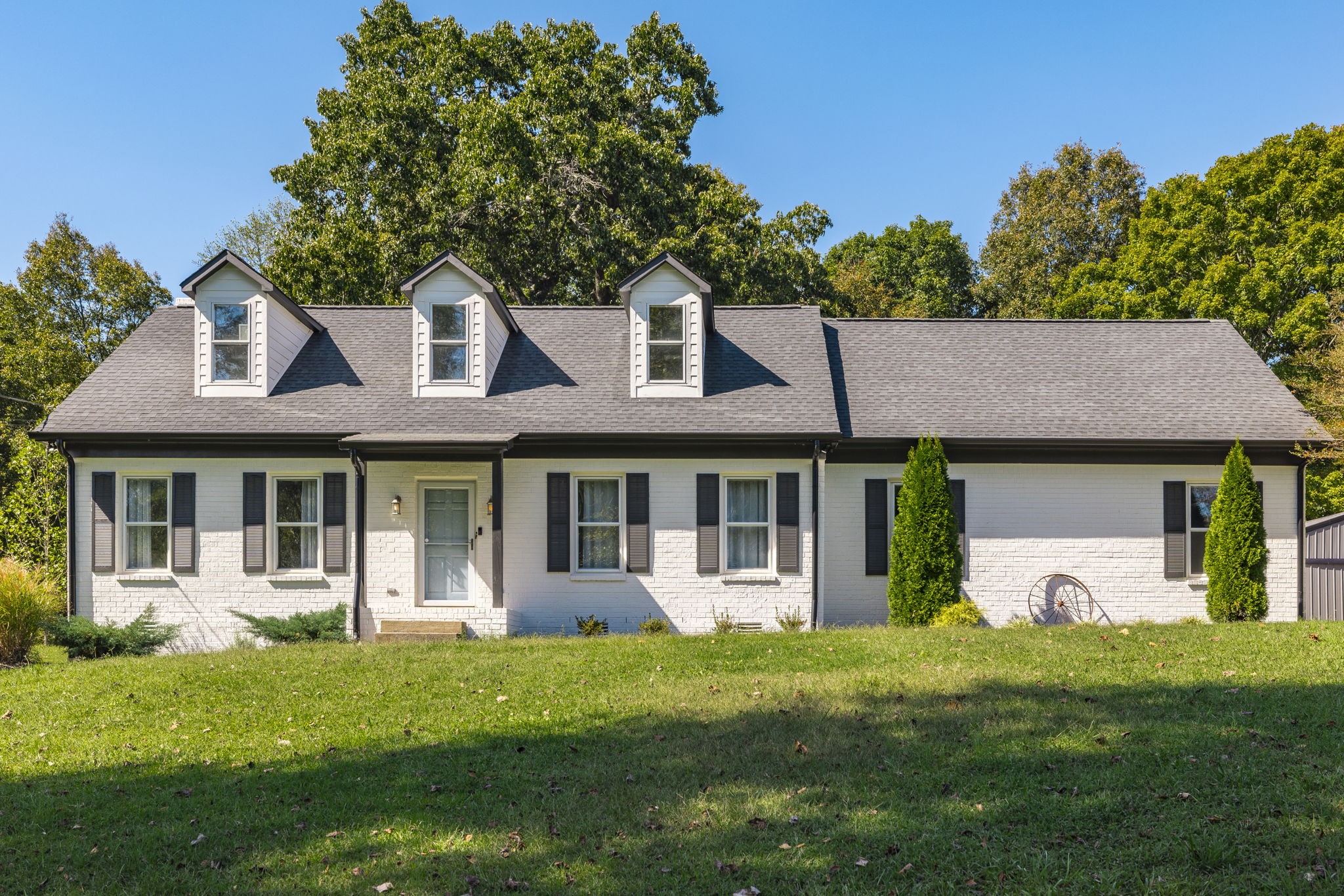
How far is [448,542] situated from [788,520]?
549cm

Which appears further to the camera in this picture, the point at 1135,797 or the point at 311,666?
the point at 311,666

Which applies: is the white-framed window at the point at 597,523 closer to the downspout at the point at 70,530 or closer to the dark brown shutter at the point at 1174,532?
the downspout at the point at 70,530

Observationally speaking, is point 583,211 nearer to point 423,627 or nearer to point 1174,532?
point 423,627

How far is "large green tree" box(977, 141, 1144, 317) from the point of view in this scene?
3045 cm

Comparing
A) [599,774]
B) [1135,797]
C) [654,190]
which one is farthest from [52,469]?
[1135,797]

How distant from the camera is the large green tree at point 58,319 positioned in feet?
90.5

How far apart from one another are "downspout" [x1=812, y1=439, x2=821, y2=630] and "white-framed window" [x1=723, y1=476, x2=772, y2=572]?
27.9 inches

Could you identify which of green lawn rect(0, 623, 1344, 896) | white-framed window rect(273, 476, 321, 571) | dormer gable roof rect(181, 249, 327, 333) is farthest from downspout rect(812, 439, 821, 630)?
dormer gable roof rect(181, 249, 327, 333)

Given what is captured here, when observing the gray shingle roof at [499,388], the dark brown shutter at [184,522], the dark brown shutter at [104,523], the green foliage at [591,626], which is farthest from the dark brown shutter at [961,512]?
the dark brown shutter at [104,523]

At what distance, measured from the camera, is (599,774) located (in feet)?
20.1

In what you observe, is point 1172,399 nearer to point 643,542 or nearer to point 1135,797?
point 643,542

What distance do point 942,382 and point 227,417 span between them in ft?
40.0

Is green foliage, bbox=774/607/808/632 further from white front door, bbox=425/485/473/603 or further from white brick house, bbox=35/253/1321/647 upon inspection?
white front door, bbox=425/485/473/603

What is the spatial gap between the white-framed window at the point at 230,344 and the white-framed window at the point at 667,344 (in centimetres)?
671
